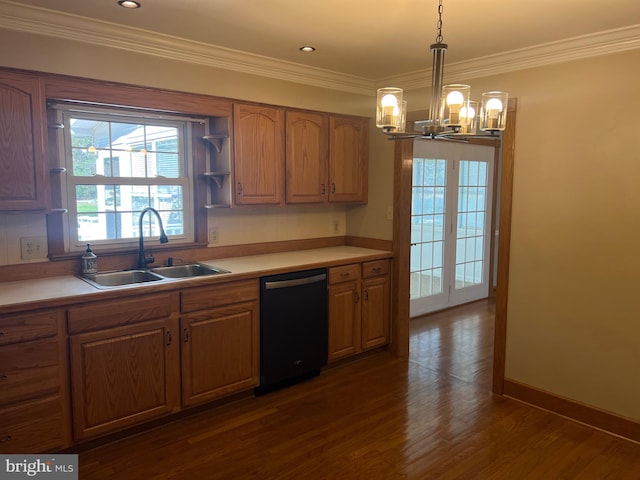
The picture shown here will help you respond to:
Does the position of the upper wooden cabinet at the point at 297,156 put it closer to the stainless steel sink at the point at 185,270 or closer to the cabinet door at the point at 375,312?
the stainless steel sink at the point at 185,270

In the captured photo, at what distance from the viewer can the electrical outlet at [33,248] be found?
2.76 metres

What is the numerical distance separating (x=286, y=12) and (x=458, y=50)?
50.4 inches

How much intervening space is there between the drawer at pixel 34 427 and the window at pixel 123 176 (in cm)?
99

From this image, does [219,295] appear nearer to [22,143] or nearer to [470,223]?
[22,143]

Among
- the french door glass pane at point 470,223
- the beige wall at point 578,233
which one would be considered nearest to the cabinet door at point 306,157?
the beige wall at point 578,233

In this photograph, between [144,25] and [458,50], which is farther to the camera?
[458,50]

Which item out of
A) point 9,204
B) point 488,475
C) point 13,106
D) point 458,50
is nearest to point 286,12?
point 458,50

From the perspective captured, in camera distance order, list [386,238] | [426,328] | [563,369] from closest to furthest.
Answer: [563,369], [386,238], [426,328]

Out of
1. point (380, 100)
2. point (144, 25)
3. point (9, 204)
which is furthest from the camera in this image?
point (144, 25)

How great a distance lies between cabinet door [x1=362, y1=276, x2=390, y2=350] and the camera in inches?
155

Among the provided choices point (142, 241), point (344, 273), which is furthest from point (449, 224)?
point (142, 241)

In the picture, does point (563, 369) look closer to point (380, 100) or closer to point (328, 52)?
point (380, 100)

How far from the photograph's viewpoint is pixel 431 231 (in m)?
5.20

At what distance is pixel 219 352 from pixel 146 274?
0.71m
